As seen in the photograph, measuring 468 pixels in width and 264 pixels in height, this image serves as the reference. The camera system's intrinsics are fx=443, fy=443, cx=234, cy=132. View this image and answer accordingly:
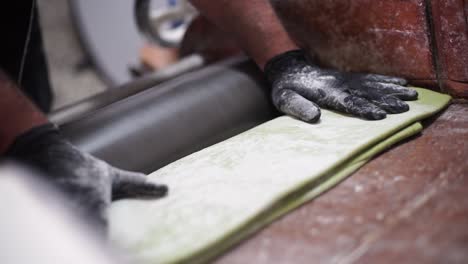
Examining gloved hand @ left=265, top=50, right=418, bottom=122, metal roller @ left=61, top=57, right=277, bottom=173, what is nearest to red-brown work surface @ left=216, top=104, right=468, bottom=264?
gloved hand @ left=265, top=50, right=418, bottom=122

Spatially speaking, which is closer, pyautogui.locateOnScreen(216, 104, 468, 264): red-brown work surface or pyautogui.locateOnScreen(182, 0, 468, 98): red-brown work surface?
pyautogui.locateOnScreen(216, 104, 468, 264): red-brown work surface

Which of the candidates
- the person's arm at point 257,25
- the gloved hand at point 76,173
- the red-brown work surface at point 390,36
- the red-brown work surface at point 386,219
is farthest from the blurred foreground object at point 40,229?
the red-brown work surface at point 390,36

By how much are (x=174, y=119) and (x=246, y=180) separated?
0.34m

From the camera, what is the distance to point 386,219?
0.71 m

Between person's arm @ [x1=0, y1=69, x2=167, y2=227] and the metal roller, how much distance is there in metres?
0.16

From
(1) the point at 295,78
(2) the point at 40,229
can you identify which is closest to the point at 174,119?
(1) the point at 295,78

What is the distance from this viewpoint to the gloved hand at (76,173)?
78 centimetres

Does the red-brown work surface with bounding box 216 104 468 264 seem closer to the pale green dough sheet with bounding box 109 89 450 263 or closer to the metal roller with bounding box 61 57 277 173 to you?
the pale green dough sheet with bounding box 109 89 450 263

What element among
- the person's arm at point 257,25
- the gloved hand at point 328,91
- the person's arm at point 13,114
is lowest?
the gloved hand at point 328,91

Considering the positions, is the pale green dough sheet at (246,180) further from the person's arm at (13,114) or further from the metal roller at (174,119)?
the person's arm at (13,114)

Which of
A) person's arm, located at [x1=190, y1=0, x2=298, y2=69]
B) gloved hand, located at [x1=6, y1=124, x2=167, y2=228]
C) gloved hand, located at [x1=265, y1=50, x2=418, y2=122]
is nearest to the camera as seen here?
gloved hand, located at [x1=6, y1=124, x2=167, y2=228]

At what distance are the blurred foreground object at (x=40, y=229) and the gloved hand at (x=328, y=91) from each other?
56 centimetres

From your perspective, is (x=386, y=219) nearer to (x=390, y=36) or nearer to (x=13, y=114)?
(x=390, y=36)

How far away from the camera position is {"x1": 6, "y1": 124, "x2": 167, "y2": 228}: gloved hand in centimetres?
78
